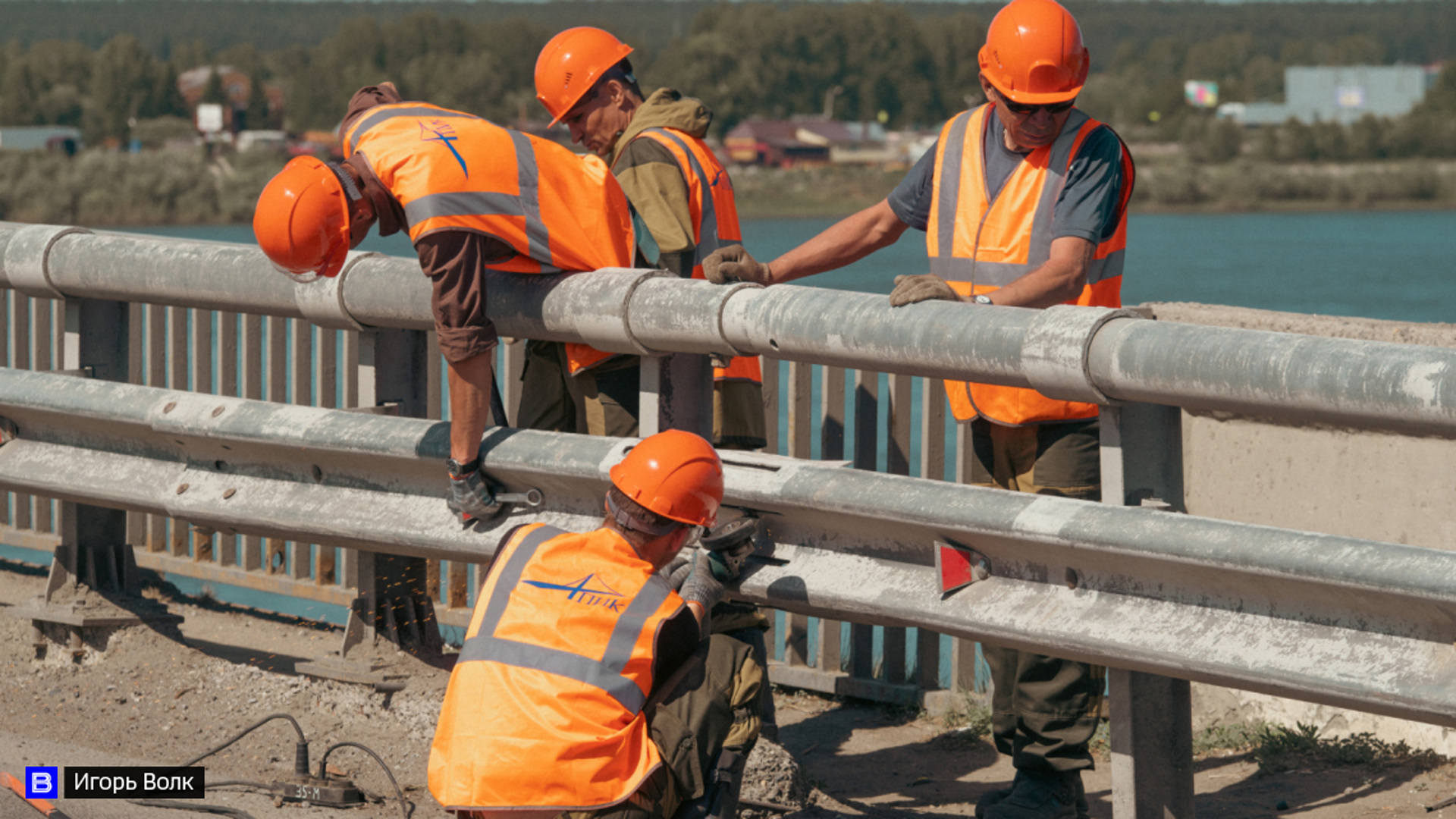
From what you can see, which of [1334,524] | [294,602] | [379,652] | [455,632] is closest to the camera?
[379,652]

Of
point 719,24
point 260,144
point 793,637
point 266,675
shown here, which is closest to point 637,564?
point 266,675

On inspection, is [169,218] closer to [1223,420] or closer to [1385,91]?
[1223,420]

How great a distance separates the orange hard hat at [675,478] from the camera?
10.9 feet

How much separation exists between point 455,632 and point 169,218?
177ft

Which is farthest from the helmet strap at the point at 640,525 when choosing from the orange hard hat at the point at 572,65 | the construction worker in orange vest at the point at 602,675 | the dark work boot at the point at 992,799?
the orange hard hat at the point at 572,65

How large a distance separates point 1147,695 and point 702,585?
3.03 feet

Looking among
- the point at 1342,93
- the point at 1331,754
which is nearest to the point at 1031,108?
the point at 1331,754

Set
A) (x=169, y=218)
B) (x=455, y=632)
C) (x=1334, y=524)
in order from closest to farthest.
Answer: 1. (x=1334, y=524)
2. (x=455, y=632)
3. (x=169, y=218)

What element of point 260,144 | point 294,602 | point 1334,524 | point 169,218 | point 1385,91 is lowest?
point 294,602

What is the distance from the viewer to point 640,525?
11.0 ft

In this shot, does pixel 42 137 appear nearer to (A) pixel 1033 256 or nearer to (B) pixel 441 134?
(B) pixel 441 134

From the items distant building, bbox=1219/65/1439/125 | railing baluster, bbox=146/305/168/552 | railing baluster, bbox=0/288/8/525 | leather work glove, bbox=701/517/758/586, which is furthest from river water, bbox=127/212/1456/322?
distant building, bbox=1219/65/1439/125

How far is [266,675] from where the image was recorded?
459 cm

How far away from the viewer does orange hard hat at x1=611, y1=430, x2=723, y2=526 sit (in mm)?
3312
